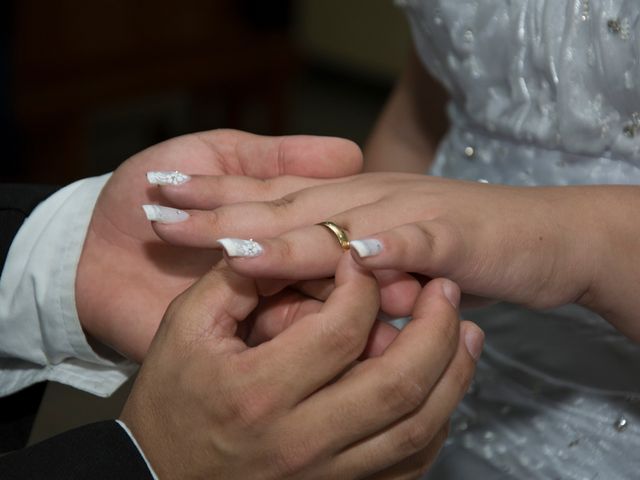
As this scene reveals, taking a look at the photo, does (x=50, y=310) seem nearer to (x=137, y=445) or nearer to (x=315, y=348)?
(x=137, y=445)

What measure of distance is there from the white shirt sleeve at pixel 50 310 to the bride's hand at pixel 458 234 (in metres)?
0.18

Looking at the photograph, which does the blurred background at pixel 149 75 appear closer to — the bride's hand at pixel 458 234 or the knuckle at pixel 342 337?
the bride's hand at pixel 458 234

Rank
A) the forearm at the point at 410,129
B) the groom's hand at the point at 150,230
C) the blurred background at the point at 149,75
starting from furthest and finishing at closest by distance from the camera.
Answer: the blurred background at the point at 149,75
the forearm at the point at 410,129
the groom's hand at the point at 150,230

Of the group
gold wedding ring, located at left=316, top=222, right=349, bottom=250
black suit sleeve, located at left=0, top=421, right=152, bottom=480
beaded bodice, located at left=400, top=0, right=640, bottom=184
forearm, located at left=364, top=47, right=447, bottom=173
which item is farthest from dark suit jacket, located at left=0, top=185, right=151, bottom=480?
forearm, located at left=364, top=47, right=447, bottom=173

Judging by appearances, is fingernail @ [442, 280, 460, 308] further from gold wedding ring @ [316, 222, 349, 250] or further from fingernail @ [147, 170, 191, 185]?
fingernail @ [147, 170, 191, 185]

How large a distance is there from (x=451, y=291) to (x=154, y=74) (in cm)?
229

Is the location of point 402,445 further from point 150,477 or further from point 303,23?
point 303,23

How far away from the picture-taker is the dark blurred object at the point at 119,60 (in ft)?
8.51

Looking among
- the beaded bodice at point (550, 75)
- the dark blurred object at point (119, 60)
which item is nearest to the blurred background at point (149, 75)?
the dark blurred object at point (119, 60)

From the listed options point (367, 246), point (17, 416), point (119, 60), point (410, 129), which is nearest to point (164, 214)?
point (367, 246)

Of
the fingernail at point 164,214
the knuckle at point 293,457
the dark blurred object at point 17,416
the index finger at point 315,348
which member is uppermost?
the fingernail at point 164,214

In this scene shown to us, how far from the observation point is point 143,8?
2.82m

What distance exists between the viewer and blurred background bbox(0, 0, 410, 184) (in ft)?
8.48

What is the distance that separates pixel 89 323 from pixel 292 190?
23cm
